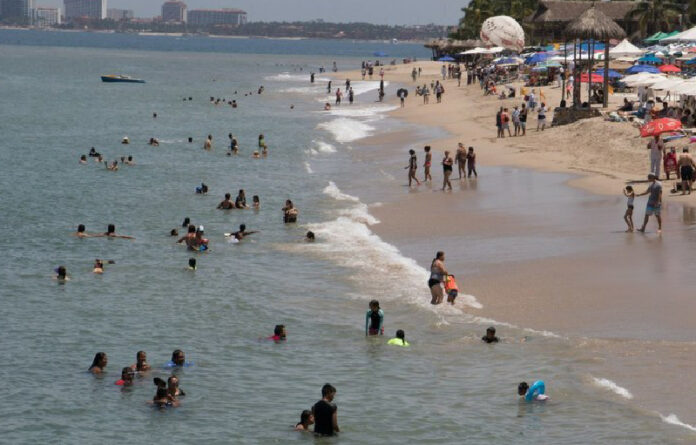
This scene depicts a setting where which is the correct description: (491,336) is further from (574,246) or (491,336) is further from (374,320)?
(574,246)

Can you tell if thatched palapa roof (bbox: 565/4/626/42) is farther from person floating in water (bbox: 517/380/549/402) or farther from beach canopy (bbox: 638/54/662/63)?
person floating in water (bbox: 517/380/549/402)

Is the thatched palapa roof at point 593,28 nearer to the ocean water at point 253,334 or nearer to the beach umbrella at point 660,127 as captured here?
the ocean water at point 253,334

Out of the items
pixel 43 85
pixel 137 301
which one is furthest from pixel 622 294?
pixel 43 85

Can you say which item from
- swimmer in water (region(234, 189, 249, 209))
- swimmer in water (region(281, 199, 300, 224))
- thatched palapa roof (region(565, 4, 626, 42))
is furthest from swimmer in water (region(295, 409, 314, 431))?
thatched palapa roof (region(565, 4, 626, 42))

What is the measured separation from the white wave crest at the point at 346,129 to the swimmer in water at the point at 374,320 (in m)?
35.6

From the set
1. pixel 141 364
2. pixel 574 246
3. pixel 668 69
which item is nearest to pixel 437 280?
pixel 574 246

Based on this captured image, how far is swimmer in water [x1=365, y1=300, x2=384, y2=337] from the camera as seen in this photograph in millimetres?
20438

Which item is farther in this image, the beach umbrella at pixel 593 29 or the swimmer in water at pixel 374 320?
the beach umbrella at pixel 593 29

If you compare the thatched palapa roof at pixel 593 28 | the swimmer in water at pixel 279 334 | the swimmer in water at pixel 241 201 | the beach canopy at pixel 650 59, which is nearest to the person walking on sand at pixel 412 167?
the swimmer in water at pixel 241 201

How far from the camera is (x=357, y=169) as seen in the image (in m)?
44.5

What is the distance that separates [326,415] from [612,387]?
15.3ft

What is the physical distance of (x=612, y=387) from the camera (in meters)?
17.3

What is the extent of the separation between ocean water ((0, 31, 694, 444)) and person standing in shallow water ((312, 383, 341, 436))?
20 centimetres

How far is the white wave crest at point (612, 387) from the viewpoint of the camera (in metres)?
16.9
